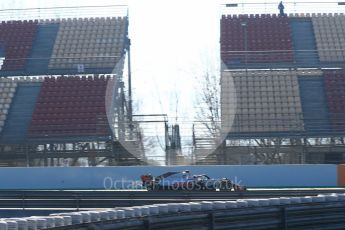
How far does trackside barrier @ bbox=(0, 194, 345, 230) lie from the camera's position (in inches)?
409

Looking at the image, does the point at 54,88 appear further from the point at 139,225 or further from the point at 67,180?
the point at 139,225

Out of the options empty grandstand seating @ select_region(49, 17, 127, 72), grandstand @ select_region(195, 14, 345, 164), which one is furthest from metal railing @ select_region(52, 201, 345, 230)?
empty grandstand seating @ select_region(49, 17, 127, 72)

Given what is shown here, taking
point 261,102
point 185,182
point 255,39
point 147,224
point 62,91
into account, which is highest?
point 255,39

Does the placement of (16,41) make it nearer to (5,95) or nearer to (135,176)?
(5,95)

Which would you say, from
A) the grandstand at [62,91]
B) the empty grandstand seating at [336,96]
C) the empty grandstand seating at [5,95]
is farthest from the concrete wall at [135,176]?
the empty grandstand seating at [5,95]

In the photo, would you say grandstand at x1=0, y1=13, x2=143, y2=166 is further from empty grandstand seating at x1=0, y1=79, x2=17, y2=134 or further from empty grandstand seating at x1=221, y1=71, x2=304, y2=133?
empty grandstand seating at x1=221, y1=71, x2=304, y2=133

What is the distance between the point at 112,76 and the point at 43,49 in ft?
19.1

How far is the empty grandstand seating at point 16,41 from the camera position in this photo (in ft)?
139

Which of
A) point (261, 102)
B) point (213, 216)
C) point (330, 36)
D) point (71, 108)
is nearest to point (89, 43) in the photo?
point (71, 108)

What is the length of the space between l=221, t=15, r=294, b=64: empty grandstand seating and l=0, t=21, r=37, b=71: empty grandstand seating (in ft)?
34.8

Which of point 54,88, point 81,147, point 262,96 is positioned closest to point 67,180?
point 81,147

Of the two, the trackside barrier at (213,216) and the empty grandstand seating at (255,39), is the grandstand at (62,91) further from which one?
the trackside barrier at (213,216)

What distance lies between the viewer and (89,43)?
44.5 metres

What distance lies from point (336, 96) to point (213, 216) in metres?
26.6
